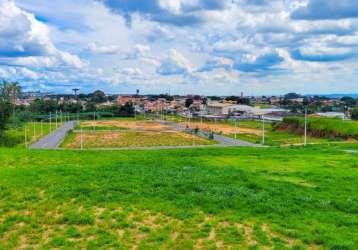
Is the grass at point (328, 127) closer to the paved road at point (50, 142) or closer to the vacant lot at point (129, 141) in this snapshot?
the vacant lot at point (129, 141)

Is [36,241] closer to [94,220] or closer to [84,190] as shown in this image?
[94,220]

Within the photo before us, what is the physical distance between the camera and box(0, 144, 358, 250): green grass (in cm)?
707

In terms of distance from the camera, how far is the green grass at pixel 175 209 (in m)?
7.07

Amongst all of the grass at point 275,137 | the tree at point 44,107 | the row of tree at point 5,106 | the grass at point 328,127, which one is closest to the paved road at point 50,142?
the row of tree at point 5,106

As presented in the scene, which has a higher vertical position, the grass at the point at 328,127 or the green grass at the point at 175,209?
the green grass at the point at 175,209

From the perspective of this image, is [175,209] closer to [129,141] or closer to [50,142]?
[129,141]

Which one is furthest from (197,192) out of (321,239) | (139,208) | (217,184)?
(321,239)

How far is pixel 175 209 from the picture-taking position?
28.6 ft

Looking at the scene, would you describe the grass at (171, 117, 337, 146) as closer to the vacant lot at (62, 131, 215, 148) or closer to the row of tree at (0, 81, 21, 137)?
the vacant lot at (62, 131, 215, 148)

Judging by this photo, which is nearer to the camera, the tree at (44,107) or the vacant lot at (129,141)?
the vacant lot at (129,141)

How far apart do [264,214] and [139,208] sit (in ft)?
9.79

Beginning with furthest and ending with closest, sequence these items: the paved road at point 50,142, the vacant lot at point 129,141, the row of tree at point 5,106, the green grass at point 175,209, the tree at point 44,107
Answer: the tree at point 44,107 → the row of tree at point 5,106 → the vacant lot at point 129,141 → the paved road at point 50,142 → the green grass at point 175,209

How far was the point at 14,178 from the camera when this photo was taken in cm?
1183

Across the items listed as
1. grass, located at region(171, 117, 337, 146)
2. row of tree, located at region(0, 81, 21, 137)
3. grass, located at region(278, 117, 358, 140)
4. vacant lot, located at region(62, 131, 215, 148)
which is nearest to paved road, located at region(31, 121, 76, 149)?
vacant lot, located at region(62, 131, 215, 148)
